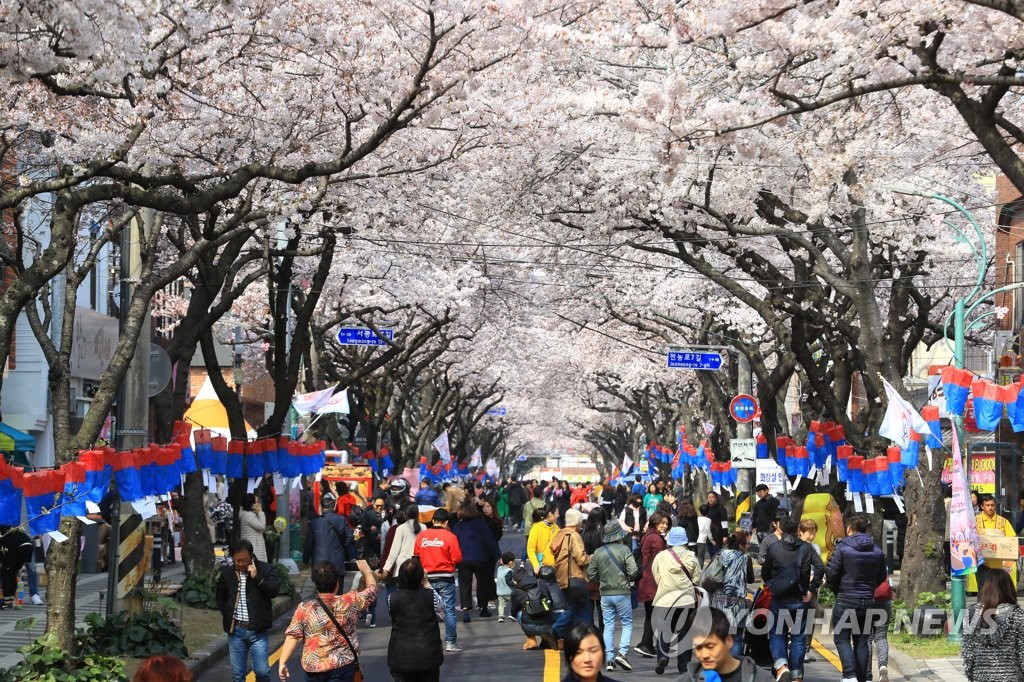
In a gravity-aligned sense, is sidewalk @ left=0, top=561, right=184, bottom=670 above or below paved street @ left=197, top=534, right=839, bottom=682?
above

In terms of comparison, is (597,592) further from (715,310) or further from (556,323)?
(556,323)

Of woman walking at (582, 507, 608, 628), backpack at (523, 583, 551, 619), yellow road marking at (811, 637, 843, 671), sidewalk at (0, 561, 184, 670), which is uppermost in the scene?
woman walking at (582, 507, 608, 628)

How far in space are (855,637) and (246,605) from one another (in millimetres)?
5392

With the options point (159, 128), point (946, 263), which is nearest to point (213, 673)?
point (159, 128)

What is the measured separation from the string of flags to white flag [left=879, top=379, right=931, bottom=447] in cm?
851

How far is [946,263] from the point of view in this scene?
101 feet

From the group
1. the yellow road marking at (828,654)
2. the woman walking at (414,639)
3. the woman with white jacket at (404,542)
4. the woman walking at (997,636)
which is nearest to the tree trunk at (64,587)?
the woman walking at (414,639)

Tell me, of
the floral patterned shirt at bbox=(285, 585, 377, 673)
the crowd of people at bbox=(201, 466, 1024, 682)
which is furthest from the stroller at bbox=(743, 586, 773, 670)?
the floral patterned shirt at bbox=(285, 585, 377, 673)

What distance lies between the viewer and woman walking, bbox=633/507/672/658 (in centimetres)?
1611

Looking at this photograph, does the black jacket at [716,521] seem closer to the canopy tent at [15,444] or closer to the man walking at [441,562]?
the man walking at [441,562]

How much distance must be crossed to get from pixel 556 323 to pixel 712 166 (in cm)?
3171

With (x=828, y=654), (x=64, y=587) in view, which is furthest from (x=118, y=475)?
(x=828, y=654)

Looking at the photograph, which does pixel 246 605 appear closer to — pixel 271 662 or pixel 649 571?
pixel 271 662

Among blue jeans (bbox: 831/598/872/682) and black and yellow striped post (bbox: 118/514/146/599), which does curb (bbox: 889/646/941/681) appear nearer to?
blue jeans (bbox: 831/598/872/682)
